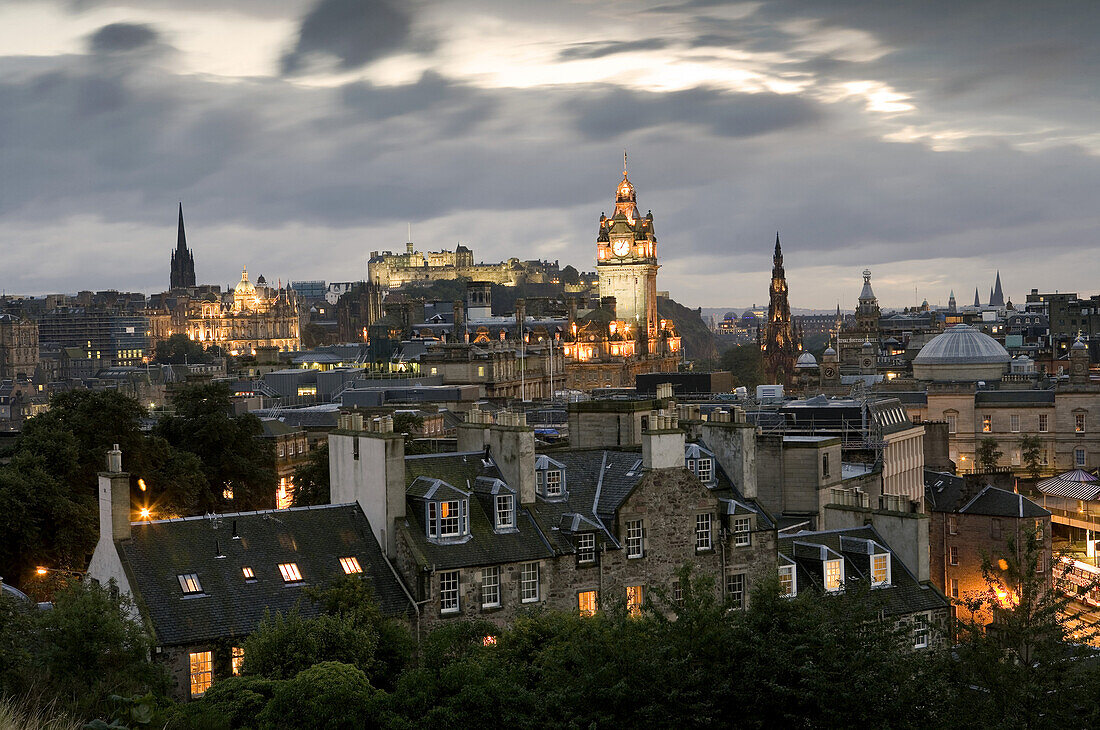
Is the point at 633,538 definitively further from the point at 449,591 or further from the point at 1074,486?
the point at 1074,486

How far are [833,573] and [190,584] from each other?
18.8 meters

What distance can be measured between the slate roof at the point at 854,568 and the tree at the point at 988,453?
7007 cm

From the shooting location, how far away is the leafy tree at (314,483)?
65562mm

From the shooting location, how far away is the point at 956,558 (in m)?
68.7

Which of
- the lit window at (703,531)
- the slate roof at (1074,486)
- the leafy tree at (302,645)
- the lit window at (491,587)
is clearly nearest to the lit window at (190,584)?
the leafy tree at (302,645)

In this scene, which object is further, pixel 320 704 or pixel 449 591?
pixel 449 591

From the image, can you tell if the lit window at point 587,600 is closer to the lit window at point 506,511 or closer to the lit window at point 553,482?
the lit window at point 506,511

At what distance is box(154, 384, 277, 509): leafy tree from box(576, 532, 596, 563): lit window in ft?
115

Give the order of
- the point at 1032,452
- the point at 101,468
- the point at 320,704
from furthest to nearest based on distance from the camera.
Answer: the point at 1032,452, the point at 101,468, the point at 320,704

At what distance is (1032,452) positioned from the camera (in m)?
117

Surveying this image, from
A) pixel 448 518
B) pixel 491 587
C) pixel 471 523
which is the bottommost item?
pixel 491 587

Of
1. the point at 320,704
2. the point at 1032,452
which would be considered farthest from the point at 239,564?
the point at 1032,452

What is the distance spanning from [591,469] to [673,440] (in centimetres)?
279

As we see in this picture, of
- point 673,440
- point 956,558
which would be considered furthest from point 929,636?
point 956,558
